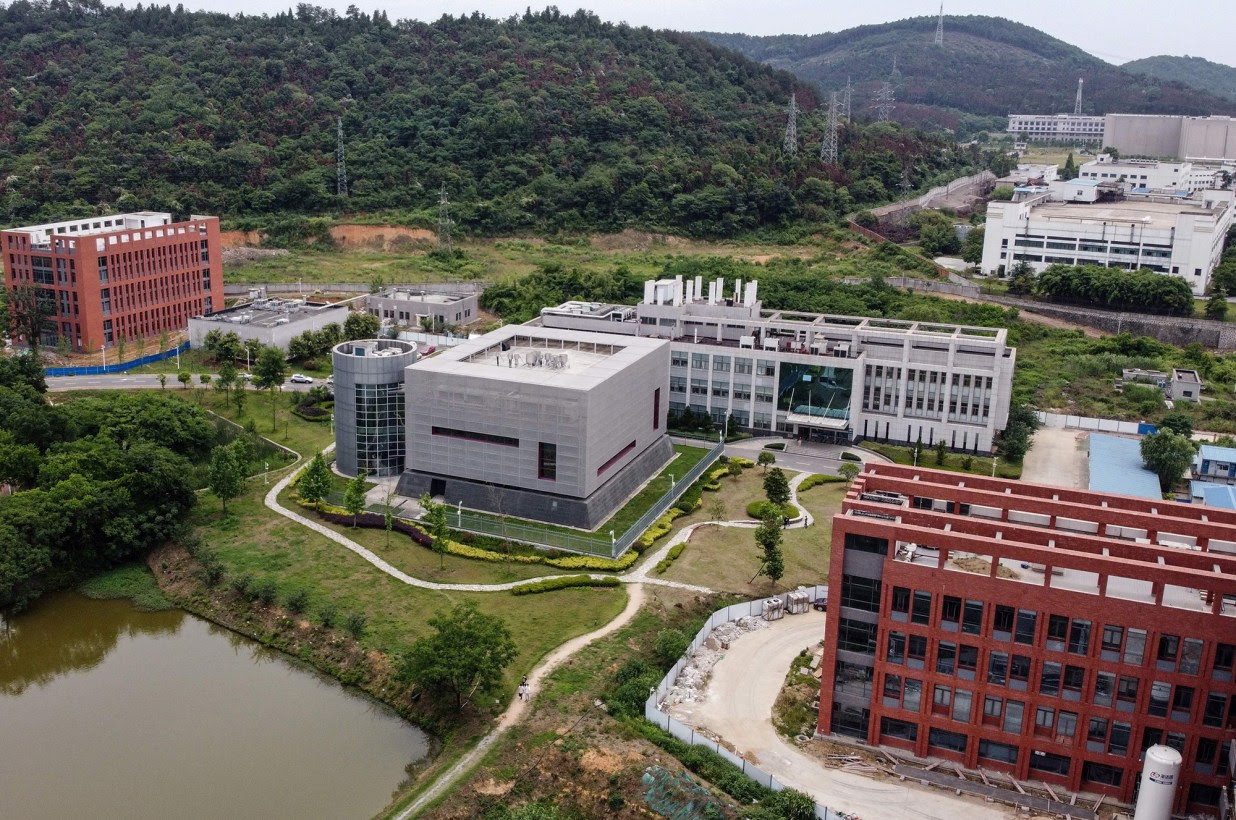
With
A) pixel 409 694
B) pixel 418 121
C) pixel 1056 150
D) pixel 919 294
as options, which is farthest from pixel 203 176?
pixel 1056 150

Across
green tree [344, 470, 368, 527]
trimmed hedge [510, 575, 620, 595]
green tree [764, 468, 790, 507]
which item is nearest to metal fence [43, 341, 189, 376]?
green tree [344, 470, 368, 527]

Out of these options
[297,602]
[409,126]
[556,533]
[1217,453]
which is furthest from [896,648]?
[409,126]

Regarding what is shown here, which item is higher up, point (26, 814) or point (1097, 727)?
point (1097, 727)

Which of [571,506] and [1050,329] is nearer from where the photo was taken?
[571,506]

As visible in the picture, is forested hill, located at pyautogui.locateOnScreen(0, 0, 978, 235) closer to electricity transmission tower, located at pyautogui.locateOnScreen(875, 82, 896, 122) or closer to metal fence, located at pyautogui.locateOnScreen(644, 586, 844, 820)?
electricity transmission tower, located at pyautogui.locateOnScreen(875, 82, 896, 122)

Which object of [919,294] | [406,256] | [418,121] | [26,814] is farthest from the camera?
[418,121]

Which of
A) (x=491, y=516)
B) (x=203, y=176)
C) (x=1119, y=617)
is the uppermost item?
(x=203, y=176)

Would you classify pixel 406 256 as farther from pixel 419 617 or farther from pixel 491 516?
pixel 419 617

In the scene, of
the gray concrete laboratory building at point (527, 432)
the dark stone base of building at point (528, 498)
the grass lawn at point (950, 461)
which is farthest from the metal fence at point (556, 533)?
the grass lawn at point (950, 461)

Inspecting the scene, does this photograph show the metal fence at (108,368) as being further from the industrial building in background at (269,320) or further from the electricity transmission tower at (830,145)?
the electricity transmission tower at (830,145)
